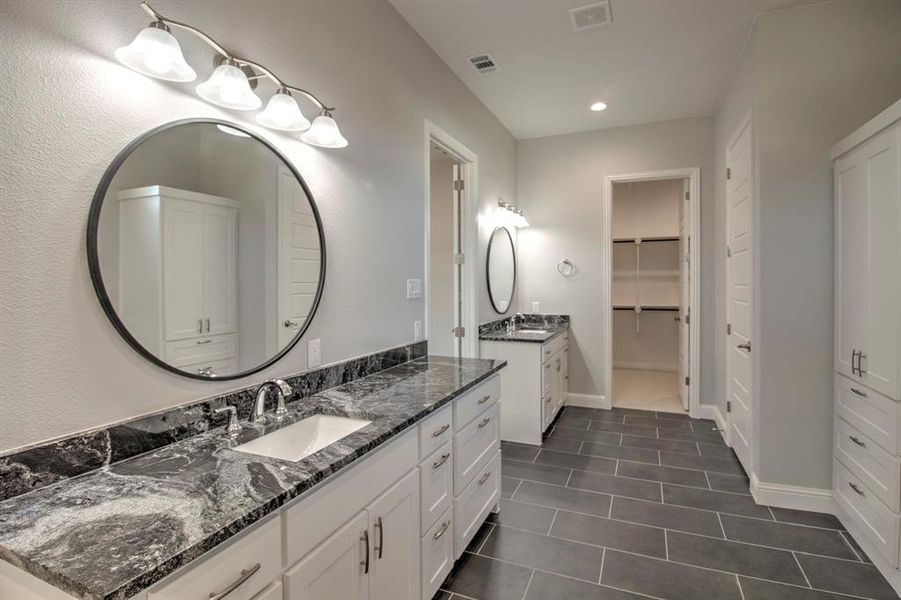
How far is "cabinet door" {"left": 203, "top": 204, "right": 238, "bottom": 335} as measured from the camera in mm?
1514

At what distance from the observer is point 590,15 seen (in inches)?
105

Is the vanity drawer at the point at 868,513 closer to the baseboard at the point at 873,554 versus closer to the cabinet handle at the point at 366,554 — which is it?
the baseboard at the point at 873,554

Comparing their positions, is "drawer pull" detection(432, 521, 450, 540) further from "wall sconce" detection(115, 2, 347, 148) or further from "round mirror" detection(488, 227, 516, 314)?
"round mirror" detection(488, 227, 516, 314)

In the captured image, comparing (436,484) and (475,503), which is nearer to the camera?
(436,484)

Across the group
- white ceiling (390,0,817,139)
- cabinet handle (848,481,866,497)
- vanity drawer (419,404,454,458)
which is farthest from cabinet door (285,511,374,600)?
white ceiling (390,0,817,139)

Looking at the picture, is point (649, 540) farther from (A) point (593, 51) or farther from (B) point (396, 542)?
(A) point (593, 51)

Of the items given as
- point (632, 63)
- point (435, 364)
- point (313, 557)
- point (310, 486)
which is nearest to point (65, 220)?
point (310, 486)

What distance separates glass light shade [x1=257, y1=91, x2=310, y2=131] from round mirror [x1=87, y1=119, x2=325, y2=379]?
8cm

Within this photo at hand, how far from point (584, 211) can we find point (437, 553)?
12.5ft

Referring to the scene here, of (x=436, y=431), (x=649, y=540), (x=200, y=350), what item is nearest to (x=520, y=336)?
(x=649, y=540)

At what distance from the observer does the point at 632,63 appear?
328cm

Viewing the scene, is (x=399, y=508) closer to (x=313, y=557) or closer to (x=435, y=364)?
(x=313, y=557)

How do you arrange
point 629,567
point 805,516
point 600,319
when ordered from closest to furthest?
point 629,567, point 805,516, point 600,319

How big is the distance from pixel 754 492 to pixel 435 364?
6.86 ft
